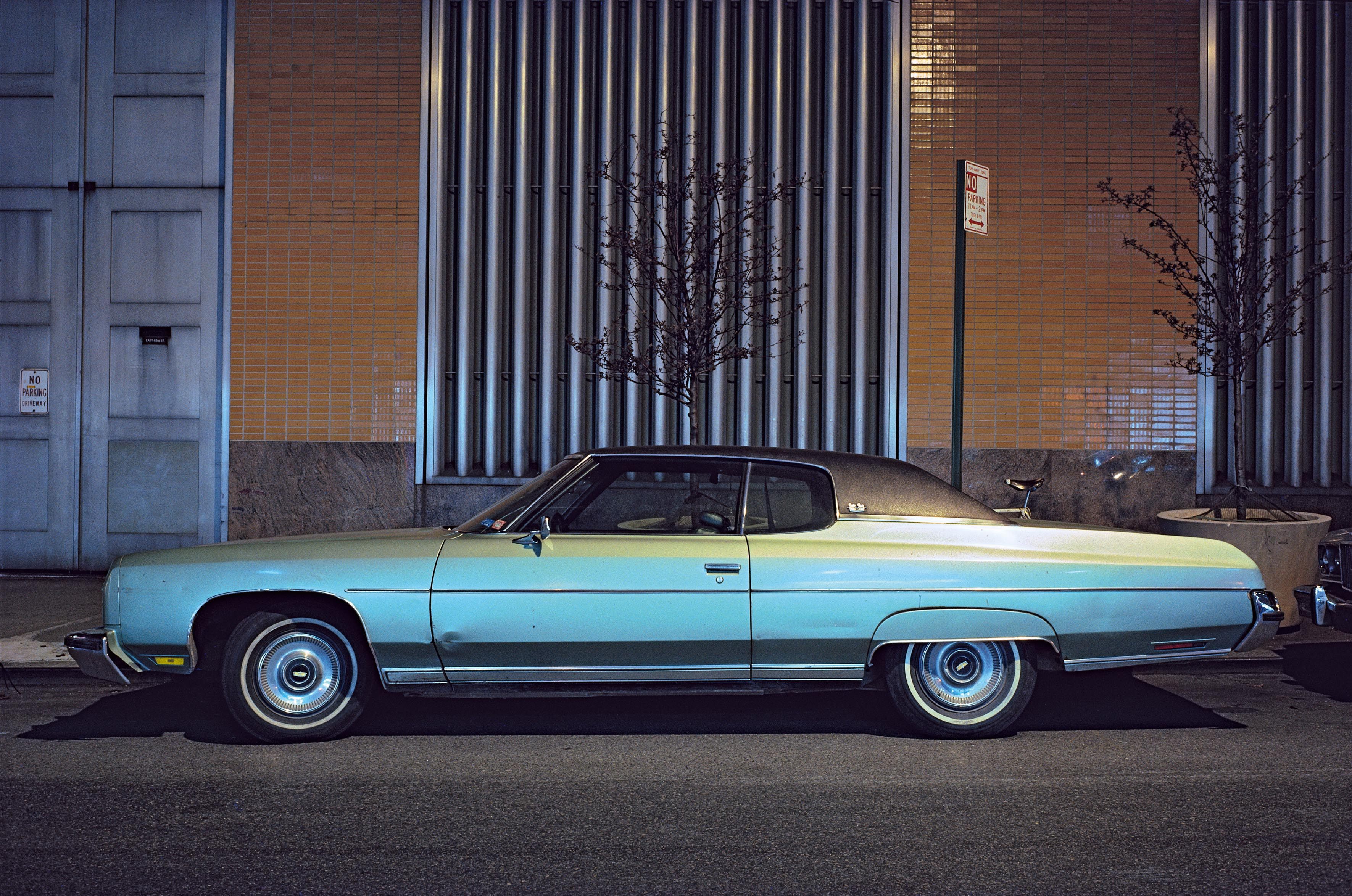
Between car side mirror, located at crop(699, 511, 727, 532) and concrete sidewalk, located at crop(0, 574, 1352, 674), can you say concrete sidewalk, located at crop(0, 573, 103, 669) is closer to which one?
concrete sidewalk, located at crop(0, 574, 1352, 674)

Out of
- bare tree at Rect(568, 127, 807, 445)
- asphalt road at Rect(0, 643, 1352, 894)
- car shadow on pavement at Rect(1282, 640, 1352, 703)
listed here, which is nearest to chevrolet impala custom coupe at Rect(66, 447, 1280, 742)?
asphalt road at Rect(0, 643, 1352, 894)

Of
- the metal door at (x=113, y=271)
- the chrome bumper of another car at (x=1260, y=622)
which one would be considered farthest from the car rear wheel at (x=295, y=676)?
the metal door at (x=113, y=271)

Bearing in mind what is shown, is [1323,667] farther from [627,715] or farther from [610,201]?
[610,201]

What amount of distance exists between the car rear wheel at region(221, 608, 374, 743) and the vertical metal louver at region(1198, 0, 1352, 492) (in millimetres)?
8723

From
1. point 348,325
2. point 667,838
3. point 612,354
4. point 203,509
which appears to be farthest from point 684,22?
point 667,838

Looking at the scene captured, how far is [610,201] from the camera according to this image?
10977 millimetres

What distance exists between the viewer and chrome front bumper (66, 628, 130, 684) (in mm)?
5031

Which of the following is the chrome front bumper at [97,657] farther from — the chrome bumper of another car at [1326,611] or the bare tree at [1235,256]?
the bare tree at [1235,256]

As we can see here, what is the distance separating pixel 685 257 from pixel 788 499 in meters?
4.79

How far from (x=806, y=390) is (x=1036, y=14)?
427cm

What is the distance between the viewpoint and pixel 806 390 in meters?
11.0

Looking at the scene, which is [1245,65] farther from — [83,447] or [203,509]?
[83,447]

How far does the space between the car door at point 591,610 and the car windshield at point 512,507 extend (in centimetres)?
11

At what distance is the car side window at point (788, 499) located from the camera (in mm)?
5242
